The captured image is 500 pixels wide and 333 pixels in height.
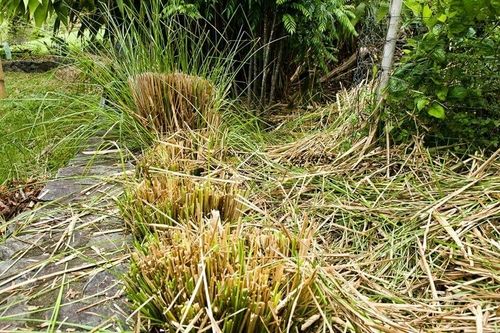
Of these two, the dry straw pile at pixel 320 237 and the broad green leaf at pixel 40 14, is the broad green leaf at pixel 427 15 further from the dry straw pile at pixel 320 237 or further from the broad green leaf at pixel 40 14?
the broad green leaf at pixel 40 14

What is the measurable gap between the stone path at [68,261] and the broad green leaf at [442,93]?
1.22m

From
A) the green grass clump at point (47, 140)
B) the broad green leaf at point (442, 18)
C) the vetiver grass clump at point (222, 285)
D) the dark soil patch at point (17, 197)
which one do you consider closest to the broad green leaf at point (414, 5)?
the broad green leaf at point (442, 18)

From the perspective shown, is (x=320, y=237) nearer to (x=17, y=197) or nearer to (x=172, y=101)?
(x=172, y=101)

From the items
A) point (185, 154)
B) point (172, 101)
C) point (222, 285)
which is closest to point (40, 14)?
point (172, 101)

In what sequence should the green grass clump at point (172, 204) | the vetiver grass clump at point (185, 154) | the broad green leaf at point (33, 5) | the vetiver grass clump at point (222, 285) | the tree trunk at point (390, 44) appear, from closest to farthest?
the vetiver grass clump at point (222, 285)
the green grass clump at point (172, 204)
the vetiver grass clump at point (185, 154)
the tree trunk at point (390, 44)
the broad green leaf at point (33, 5)

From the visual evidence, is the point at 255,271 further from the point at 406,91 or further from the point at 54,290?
the point at 406,91

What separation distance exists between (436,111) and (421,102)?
66 mm

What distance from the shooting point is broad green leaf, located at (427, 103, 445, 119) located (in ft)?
5.78

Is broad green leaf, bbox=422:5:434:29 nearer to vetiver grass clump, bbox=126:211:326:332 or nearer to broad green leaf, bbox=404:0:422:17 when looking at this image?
broad green leaf, bbox=404:0:422:17

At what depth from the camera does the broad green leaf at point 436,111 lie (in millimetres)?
1762

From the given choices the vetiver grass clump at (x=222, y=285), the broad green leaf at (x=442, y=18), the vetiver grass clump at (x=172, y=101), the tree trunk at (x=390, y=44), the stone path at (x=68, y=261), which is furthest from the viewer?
the vetiver grass clump at (x=172, y=101)

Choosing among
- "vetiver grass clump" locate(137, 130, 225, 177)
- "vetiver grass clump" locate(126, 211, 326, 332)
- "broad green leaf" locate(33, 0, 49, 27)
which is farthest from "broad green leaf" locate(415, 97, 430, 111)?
"broad green leaf" locate(33, 0, 49, 27)

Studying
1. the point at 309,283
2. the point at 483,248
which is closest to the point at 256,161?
the point at 483,248

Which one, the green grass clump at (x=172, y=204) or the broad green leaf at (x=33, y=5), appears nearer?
the green grass clump at (x=172, y=204)
